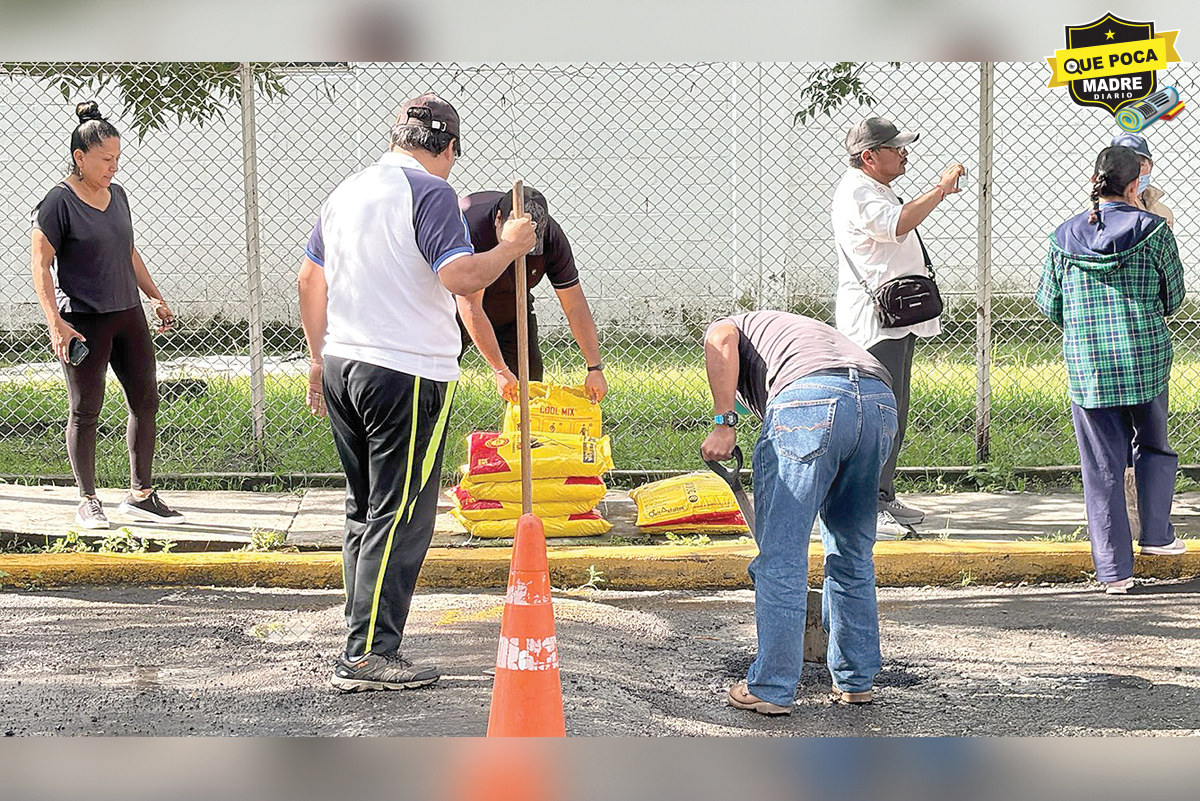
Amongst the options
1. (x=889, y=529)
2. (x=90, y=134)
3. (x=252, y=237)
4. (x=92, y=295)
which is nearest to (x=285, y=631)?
(x=92, y=295)

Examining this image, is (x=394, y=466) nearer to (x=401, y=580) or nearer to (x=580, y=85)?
(x=401, y=580)

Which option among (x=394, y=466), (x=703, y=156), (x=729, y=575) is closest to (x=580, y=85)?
(x=703, y=156)

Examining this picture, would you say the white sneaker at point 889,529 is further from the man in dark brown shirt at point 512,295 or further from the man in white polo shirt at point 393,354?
the man in white polo shirt at point 393,354

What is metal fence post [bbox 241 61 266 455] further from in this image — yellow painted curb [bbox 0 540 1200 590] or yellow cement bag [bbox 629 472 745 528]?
yellow cement bag [bbox 629 472 745 528]

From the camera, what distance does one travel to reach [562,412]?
6.34 m

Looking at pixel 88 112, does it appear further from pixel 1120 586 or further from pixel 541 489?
pixel 1120 586

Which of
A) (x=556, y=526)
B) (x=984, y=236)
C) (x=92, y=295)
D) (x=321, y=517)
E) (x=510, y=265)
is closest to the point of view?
(x=510, y=265)

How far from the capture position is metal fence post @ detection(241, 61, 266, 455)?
289 inches

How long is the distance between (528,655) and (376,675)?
91 cm

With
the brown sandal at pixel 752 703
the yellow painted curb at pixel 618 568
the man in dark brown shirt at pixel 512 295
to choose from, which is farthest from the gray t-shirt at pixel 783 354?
the yellow painted curb at pixel 618 568

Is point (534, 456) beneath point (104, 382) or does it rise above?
beneath

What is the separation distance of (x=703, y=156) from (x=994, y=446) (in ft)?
8.90

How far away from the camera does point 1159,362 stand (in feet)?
17.7

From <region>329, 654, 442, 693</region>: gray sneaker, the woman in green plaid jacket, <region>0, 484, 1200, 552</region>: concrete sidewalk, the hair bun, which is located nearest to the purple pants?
the woman in green plaid jacket
